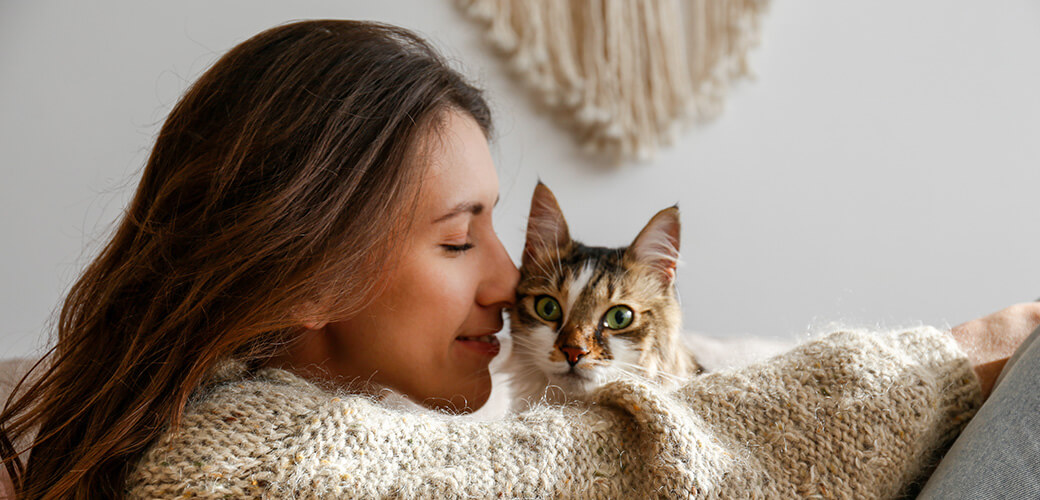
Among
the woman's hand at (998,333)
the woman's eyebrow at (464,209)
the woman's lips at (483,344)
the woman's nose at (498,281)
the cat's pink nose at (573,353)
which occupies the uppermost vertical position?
the woman's eyebrow at (464,209)

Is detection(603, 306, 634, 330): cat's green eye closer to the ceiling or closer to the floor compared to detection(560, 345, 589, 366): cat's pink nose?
closer to the ceiling

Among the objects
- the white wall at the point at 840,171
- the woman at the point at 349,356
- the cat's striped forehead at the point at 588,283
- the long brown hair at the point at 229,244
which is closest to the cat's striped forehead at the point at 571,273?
the cat's striped forehead at the point at 588,283

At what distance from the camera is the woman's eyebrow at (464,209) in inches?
36.3

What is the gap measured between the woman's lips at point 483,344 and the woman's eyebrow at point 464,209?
7.9 inches

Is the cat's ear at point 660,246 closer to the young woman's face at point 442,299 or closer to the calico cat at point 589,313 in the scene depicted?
the calico cat at point 589,313

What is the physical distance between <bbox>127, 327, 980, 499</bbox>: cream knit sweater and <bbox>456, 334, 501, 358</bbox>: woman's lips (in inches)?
10.2

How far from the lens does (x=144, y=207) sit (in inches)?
34.5

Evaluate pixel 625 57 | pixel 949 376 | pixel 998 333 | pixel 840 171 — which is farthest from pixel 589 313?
pixel 840 171

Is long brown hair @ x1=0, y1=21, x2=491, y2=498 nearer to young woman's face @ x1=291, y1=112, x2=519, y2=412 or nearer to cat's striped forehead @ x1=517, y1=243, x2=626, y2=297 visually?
young woman's face @ x1=291, y1=112, x2=519, y2=412

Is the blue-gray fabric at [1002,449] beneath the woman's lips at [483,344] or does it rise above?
above

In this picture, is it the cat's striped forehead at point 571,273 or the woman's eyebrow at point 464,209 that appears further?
the cat's striped forehead at point 571,273

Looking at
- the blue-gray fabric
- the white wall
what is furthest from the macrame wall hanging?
the blue-gray fabric

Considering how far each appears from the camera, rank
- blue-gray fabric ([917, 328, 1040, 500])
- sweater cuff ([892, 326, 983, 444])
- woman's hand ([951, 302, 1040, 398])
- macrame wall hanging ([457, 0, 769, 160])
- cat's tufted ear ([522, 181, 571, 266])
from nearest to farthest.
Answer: blue-gray fabric ([917, 328, 1040, 500])
sweater cuff ([892, 326, 983, 444])
woman's hand ([951, 302, 1040, 398])
cat's tufted ear ([522, 181, 571, 266])
macrame wall hanging ([457, 0, 769, 160])

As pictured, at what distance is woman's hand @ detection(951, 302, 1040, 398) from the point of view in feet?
2.97
